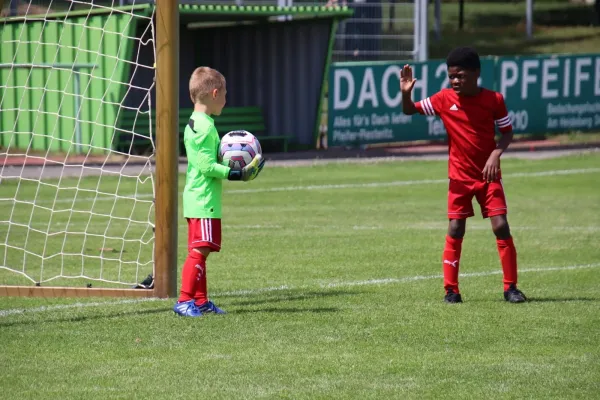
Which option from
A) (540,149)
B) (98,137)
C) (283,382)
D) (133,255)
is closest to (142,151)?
(98,137)

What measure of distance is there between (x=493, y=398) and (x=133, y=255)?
6.06 meters

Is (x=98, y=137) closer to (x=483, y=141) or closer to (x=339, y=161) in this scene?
(x=339, y=161)

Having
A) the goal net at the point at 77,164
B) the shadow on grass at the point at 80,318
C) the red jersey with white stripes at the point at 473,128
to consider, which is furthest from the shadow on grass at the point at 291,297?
A: the red jersey with white stripes at the point at 473,128

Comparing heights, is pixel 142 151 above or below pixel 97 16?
below

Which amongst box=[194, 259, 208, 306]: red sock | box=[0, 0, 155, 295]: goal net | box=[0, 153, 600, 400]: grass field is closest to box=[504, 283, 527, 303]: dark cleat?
box=[0, 153, 600, 400]: grass field

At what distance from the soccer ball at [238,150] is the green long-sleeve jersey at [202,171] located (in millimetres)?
62

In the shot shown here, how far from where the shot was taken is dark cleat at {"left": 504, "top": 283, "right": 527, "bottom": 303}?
27.0 feet

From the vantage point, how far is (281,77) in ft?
80.0

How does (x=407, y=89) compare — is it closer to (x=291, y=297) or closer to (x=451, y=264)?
(x=451, y=264)

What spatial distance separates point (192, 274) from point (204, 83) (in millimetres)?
1311

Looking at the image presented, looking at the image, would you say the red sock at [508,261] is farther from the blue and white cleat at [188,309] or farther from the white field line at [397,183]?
the white field line at [397,183]

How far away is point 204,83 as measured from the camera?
305 inches

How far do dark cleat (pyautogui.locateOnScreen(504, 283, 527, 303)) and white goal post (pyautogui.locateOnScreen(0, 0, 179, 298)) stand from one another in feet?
8.07

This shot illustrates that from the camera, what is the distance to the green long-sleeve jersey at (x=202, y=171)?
7605 millimetres
